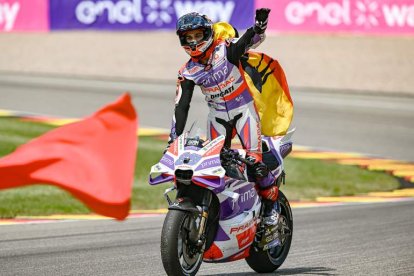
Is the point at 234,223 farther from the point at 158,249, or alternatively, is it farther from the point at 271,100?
the point at 158,249

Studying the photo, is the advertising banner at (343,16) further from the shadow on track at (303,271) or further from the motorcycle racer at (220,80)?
the motorcycle racer at (220,80)

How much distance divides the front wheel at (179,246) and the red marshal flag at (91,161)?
249 centimetres

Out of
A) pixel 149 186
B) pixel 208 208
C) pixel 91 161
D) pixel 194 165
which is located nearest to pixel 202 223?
pixel 208 208

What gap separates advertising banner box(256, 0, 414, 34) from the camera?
75.5ft

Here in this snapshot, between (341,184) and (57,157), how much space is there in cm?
998

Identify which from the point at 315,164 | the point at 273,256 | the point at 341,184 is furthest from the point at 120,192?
the point at 315,164

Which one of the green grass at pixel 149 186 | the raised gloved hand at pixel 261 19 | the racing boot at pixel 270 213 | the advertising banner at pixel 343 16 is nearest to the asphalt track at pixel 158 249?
the racing boot at pixel 270 213

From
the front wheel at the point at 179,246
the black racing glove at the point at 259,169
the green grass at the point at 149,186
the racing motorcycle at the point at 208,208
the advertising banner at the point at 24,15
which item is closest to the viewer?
the front wheel at the point at 179,246

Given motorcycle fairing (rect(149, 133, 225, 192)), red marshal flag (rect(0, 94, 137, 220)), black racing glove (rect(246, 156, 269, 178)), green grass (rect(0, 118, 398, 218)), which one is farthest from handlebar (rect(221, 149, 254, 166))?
green grass (rect(0, 118, 398, 218))

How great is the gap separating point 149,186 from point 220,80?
5992 millimetres

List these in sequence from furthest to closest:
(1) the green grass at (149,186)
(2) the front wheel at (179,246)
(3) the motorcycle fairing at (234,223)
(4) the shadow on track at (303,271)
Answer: (1) the green grass at (149,186) < (4) the shadow on track at (303,271) < (3) the motorcycle fairing at (234,223) < (2) the front wheel at (179,246)

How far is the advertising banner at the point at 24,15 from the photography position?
28547 mm

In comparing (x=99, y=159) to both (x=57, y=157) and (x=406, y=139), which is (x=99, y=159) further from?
(x=406, y=139)

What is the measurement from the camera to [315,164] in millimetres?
15195
